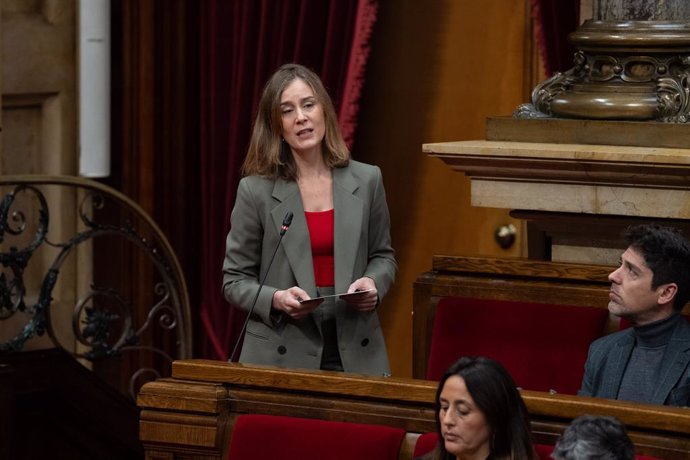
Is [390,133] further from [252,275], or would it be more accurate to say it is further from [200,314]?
[252,275]

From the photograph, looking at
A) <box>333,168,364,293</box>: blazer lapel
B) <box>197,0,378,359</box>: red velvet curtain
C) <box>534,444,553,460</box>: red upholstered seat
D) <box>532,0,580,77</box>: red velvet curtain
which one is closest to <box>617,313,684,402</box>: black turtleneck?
<box>534,444,553,460</box>: red upholstered seat

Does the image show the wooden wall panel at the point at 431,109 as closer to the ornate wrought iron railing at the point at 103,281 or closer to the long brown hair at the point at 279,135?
the ornate wrought iron railing at the point at 103,281

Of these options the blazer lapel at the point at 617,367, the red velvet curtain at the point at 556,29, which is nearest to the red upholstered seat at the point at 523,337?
the blazer lapel at the point at 617,367

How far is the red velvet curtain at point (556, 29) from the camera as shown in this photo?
196 inches

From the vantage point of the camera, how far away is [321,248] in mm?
3488

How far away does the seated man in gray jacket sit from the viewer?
316 cm

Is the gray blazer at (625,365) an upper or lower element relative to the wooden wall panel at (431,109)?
lower

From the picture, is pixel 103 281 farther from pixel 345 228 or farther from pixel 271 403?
pixel 271 403

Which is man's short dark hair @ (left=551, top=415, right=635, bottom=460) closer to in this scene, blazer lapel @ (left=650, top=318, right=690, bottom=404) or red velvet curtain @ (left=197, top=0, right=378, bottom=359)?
blazer lapel @ (left=650, top=318, right=690, bottom=404)

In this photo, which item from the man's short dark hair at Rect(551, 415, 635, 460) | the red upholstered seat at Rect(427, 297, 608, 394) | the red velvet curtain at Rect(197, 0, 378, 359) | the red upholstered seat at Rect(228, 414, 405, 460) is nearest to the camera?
the man's short dark hair at Rect(551, 415, 635, 460)

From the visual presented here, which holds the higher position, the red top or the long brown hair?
the long brown hair

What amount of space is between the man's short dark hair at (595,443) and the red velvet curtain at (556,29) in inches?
104

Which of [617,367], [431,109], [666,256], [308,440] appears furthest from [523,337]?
[431,109]

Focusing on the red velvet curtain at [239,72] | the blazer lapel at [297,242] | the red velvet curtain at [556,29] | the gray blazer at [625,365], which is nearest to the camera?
the gray blazer at [625,365]
